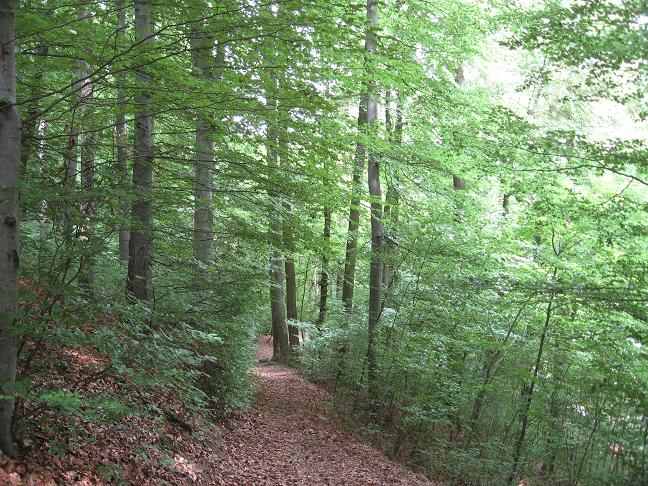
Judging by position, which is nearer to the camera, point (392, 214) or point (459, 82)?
point (392, 214)

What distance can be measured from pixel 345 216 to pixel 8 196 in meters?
5.43

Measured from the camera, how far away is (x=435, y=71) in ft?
36.3

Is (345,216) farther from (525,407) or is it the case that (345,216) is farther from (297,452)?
(525,407)

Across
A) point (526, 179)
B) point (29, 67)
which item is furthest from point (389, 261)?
point (29, 67)

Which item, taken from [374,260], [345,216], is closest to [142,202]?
[345,216]

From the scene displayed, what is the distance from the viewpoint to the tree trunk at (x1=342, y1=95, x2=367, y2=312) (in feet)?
28.0

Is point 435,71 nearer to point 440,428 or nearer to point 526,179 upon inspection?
point 526,179

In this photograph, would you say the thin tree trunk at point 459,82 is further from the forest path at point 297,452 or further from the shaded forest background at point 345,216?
the forest path at point 297,452

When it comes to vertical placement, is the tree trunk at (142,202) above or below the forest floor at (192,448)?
above

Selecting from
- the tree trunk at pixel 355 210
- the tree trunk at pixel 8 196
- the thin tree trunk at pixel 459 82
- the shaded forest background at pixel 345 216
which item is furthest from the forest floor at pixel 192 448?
the thin tree trunk at pixel 459 82

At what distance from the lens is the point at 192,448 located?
6.63 m

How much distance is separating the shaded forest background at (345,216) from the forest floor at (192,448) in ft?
0.53

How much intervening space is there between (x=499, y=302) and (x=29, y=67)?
6.89 meters

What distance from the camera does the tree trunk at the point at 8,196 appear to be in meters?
3.37
